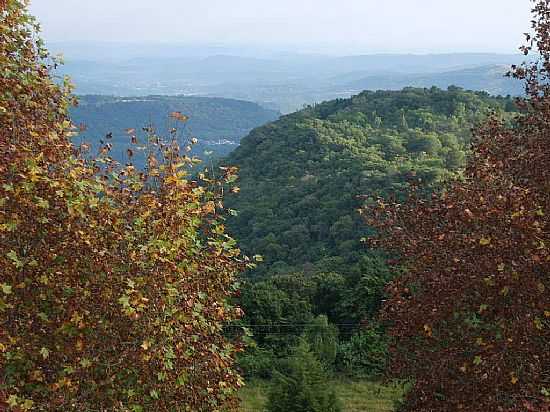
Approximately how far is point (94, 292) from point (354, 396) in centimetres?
1511

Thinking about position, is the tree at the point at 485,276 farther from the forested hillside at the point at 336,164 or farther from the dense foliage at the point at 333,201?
the forested hillside at the point at 336,164

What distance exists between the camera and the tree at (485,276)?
652cm

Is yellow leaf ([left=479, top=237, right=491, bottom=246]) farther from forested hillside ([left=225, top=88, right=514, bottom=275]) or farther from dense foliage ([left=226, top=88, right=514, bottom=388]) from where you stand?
forested hillside ([left=225, top=88, right=514, bottom=275])

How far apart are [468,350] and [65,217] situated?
5.12 metres

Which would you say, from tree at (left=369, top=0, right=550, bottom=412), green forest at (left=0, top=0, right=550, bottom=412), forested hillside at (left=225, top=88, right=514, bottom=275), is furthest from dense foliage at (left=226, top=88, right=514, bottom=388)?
green forest at (left=0, top=0, right=550, bottom=412)

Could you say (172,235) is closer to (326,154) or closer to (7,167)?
(7,167)

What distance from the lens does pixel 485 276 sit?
22.4ft

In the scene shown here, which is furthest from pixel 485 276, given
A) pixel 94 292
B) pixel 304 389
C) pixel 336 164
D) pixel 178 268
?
pixel 336 164

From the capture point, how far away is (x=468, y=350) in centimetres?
726

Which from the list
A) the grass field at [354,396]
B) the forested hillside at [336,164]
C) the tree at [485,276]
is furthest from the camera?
the forested hillside at [336,164]

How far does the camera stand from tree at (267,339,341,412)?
37.1 ft

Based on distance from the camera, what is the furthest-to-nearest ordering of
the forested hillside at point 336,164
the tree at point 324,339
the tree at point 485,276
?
1. the forested hillside at point 336,164
2. the tree at point 324,339
3. the tree at point 485,276

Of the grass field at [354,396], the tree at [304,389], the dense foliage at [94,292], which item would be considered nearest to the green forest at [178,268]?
the dense foliage at [94,292]

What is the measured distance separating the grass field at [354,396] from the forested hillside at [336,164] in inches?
885
